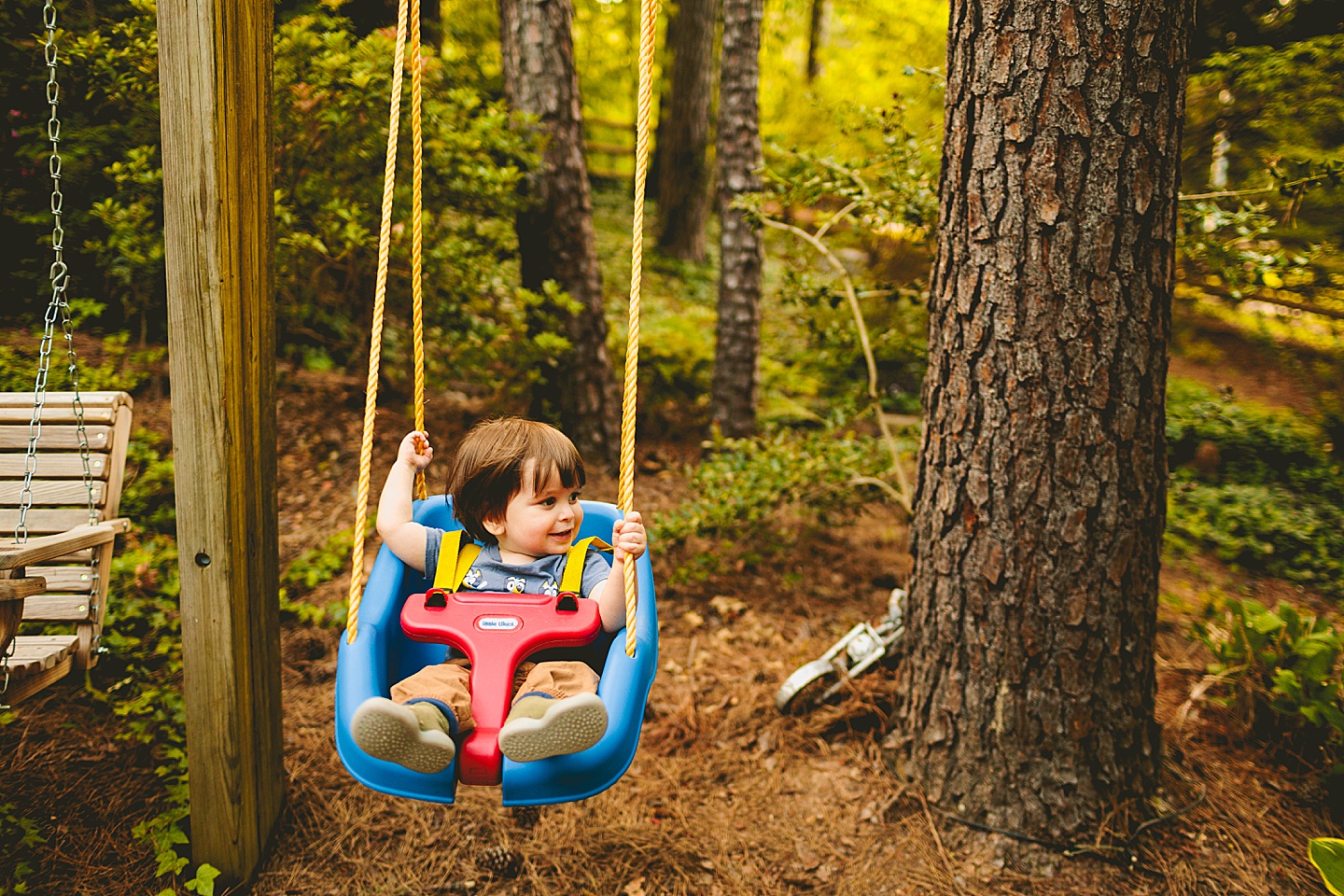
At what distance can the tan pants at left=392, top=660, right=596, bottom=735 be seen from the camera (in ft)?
5.90

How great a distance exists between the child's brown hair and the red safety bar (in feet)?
0.80

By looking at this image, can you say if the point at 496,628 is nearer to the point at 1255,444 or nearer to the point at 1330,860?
the point at 1330,860

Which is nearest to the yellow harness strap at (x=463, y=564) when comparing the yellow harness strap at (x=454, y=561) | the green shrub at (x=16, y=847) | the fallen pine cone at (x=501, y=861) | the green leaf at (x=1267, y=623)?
the yellow harness strap at (x=454, y=561)

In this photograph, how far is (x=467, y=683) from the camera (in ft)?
6.21

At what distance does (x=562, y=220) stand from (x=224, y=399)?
2.55 metres

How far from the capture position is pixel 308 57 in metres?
3.37

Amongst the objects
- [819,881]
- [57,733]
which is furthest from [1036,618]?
[57,733]

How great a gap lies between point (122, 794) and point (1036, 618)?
272 centimetres

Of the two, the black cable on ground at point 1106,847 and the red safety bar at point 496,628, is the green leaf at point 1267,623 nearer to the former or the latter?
the black cable on ground at point 1106,847

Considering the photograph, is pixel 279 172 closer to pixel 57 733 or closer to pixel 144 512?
pixel 144 512

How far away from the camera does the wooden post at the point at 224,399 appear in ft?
6.27

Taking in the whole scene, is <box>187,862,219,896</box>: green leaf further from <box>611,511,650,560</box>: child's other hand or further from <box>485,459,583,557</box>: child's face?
<box>611,511,650,560</box>: child's other hand

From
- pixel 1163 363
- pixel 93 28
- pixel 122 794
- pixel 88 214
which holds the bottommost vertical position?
pixel 122 794

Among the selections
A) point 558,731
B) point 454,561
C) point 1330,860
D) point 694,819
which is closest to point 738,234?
point 454,561
